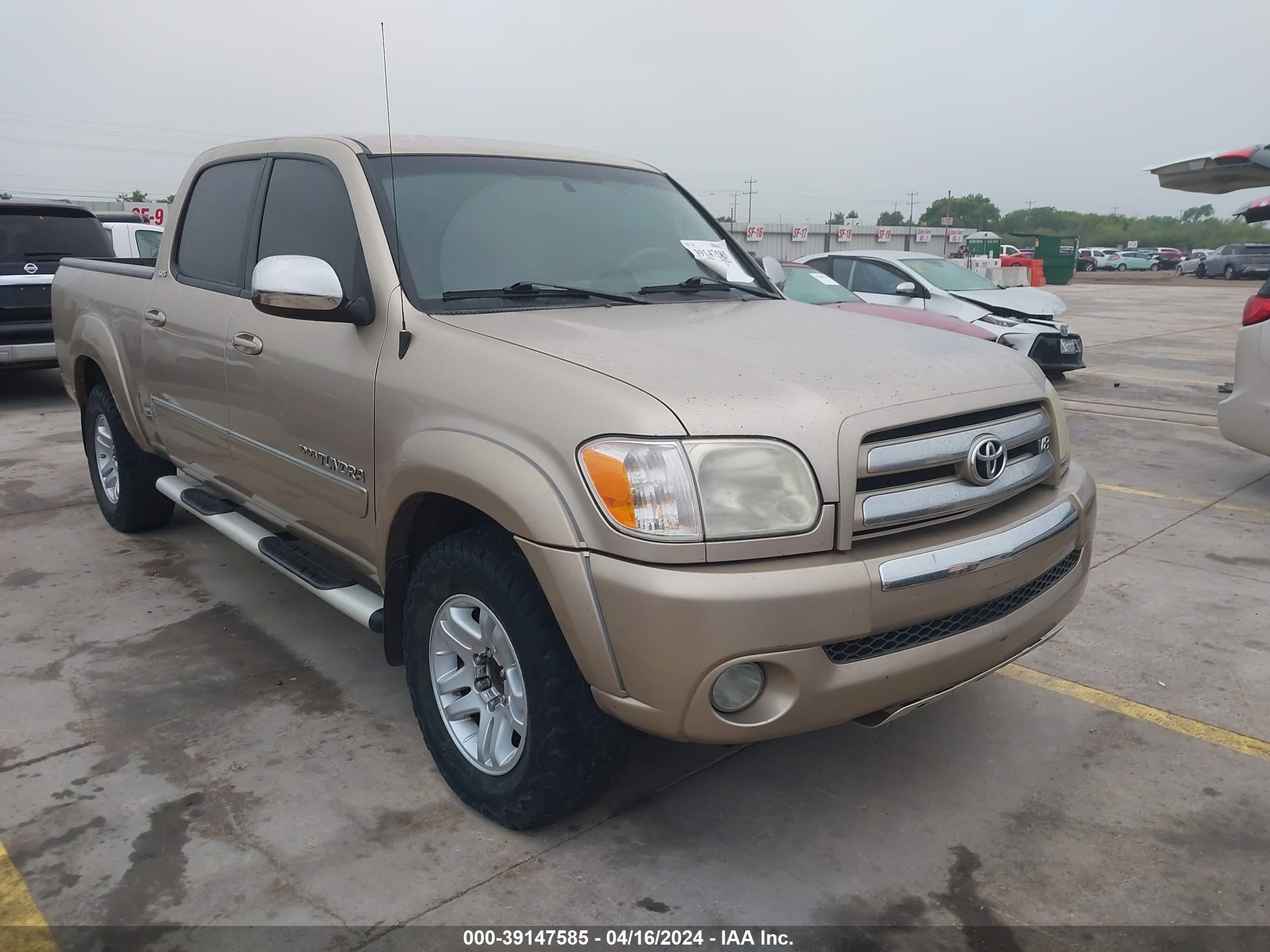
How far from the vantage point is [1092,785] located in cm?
305

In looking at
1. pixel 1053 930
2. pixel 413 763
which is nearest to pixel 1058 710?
pixel 1053 930

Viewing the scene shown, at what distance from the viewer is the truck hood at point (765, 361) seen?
92.9 inches

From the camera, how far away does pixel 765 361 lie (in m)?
2.66

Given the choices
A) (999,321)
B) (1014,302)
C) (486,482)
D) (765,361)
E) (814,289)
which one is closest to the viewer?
(486,482)

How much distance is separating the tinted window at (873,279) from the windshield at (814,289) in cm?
99

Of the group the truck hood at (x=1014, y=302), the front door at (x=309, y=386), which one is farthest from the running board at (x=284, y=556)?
the truck hood at (x=1014, y=302)

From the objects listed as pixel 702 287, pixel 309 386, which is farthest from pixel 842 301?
pixel 309 386

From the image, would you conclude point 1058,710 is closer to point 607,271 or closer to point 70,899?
point 607,271

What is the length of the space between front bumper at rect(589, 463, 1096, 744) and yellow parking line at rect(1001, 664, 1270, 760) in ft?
2.44

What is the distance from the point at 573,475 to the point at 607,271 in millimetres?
1320

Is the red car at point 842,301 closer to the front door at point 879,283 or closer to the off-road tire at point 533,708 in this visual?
the front door at point 879,283

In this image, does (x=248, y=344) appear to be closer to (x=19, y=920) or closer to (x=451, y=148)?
(x=451, y=148)

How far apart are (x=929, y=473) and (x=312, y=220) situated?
91.2 inches

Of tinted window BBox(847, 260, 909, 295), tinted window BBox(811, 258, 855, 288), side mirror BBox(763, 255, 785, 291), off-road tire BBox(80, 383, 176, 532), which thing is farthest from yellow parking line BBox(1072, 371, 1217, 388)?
off-road tire BBox(80, 383, 176, 532)
